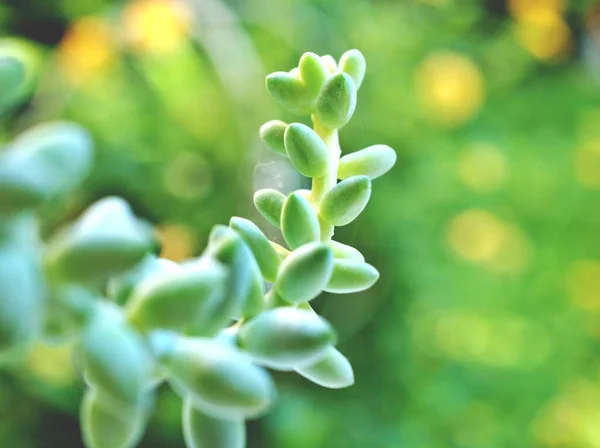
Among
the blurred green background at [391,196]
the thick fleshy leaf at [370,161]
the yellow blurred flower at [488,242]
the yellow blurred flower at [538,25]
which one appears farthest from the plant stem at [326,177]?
the yellow blurred flower at [538,25]

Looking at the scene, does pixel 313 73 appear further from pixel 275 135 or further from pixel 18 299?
pixel 18 299

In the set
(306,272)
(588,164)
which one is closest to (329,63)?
(306,272)

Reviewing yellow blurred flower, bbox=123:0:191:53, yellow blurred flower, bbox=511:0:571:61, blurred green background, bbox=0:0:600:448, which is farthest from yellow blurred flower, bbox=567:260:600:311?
yellow blurred flower, bbox=123:0:191:53

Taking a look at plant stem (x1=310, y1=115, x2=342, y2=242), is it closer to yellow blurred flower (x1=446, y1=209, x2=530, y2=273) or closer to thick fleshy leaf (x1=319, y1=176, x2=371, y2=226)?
thick fleshy leaf (x1=319, y1=176, x2=371, y2=226)

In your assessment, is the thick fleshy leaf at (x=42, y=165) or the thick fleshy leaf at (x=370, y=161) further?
the thick fleshy leaf at (x=370, y=161)

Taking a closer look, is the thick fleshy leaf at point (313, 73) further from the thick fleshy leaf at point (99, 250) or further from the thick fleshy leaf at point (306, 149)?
the thick fleshy leaf at point (99, 250)
